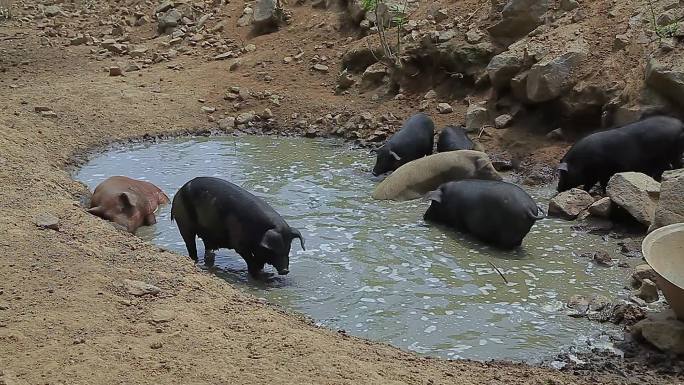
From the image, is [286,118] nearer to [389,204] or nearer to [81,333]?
[389,204]

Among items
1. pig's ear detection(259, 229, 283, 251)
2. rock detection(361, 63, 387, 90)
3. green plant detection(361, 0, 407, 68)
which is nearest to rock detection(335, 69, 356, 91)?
rock detection(361, 63, 387, 90)

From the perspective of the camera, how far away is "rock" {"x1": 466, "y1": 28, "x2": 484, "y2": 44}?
39.7ft

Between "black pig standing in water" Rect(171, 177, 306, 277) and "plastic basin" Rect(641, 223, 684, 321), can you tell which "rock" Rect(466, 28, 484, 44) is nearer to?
"black pig standing in water" Rect(171, 177, 306, 277)

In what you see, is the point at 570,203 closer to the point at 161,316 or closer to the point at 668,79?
the point at 668,79

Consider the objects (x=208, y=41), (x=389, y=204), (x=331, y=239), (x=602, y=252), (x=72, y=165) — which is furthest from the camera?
(x=208, y=41)

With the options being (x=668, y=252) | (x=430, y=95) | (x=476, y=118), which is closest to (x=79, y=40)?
(x=430, y=95)

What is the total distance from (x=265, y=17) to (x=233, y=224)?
30.5 ft

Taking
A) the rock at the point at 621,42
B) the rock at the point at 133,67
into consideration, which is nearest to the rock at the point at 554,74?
the rock at the point at 621,42

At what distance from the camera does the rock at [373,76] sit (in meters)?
13.1

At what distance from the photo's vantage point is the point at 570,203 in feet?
27.6

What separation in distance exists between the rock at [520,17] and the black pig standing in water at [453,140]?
6.91 ft

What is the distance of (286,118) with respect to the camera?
12.5 meters

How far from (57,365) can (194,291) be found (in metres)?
1.51

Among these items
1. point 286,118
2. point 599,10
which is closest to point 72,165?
point 286,118
